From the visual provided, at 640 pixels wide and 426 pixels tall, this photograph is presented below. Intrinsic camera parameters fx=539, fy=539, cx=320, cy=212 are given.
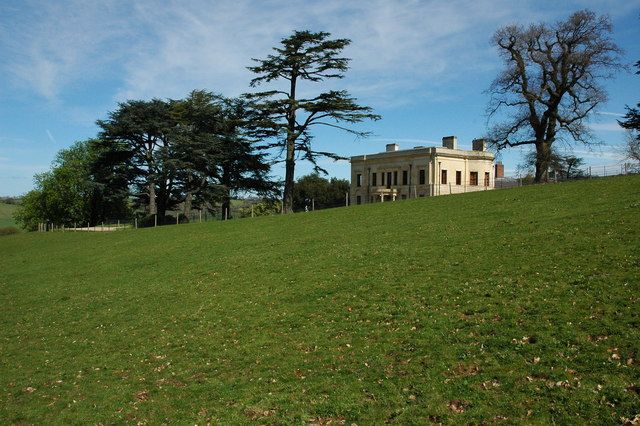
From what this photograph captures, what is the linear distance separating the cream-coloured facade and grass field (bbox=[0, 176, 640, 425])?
48.9 metres

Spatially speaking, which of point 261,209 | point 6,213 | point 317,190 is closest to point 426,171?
point 261,209

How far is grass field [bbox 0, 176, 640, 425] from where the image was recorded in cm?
840

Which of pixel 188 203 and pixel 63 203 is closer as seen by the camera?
pixel 188 203

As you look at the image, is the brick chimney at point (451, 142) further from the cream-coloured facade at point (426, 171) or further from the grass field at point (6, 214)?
the grass field at point (6, 214)

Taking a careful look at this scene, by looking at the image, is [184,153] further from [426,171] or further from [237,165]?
[426,171]

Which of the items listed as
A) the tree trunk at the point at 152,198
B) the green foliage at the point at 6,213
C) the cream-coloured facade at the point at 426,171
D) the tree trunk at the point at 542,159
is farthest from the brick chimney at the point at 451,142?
the green foliage at the point at 6,213

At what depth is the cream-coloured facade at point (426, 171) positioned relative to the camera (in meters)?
72.8

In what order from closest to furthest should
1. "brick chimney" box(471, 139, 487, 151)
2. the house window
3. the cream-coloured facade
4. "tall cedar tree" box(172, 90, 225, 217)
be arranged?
"tall cedar tree" box(172, 90, 225, 217) → the cream-coloured facade → the house window → "brick chimney" box(471, 139, 487, 151)

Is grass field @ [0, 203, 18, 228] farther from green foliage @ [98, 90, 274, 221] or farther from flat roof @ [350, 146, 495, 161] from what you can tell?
flat roof @ [350, 146, 495, 161]

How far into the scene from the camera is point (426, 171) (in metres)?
73.6

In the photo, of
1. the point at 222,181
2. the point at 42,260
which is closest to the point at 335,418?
the point at 42,260

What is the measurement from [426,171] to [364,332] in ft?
209

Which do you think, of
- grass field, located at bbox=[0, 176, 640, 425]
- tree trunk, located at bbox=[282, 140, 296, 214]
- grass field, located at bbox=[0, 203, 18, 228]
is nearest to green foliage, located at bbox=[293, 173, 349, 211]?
tree trunk, located at bbox=[282, 140, 296, 214]

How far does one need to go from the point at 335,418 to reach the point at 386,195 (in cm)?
7085
